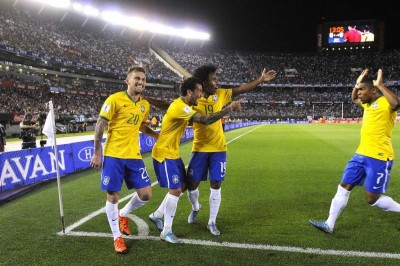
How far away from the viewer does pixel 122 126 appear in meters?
4.60

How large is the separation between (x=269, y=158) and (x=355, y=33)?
63510 mm

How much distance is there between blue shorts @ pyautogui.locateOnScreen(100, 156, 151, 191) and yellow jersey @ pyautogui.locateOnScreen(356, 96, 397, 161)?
3.20 meters

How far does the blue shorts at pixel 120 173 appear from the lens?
444cm

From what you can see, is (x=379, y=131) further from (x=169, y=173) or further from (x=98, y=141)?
(x=98, y=141)

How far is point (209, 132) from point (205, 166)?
0.53m

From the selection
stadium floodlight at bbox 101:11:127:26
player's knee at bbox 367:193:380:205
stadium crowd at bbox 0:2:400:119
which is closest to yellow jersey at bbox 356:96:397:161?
player's knee at bbox 367:193:380:205

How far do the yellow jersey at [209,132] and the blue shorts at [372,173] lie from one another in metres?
1.95

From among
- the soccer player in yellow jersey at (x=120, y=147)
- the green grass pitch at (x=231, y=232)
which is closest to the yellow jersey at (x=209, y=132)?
the soccer player in yellow jersey at (x=120, y=147)

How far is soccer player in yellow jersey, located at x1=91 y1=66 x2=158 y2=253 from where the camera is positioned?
174 inches

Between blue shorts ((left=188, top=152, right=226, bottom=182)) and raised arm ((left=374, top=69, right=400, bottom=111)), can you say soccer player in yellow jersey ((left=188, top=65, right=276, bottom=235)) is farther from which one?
raised arm ((left=374, top=69, right=400, bottom=111))

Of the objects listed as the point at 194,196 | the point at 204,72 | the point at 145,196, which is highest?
the point at 204,72

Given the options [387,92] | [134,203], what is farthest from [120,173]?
[387,92]

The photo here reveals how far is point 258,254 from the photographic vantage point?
4.22 meters

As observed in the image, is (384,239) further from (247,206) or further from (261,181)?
(261,181)
